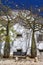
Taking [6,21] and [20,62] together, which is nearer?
[20,62]

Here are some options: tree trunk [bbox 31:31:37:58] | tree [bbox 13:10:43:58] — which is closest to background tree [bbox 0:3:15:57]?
tree [bbox 13:10:43:58]

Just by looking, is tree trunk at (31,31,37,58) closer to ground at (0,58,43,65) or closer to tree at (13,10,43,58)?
tree at (13,10,43,58)

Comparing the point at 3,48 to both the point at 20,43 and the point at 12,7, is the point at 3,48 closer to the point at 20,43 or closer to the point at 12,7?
the point at 20,43

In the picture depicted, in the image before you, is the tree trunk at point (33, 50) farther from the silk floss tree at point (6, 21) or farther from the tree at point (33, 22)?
the silk floss tree at point (6, 21)

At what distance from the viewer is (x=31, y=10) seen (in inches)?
157

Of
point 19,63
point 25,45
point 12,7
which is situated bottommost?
point 19,63

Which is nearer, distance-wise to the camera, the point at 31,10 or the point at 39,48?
the point at 31,10

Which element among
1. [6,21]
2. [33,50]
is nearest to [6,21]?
[6,21]

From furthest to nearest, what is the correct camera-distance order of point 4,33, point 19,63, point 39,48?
point 39,48 < point 4,33 < point 19,63

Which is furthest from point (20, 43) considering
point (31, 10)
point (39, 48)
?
point (31, 10)

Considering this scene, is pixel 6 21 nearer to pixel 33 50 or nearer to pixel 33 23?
pixel 33 23

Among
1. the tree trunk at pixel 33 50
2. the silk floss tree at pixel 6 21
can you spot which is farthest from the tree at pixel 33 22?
the silk floss tree at pixel 6 21

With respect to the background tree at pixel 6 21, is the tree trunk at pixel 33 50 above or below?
below

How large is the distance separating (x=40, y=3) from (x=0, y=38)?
943 millimetres
